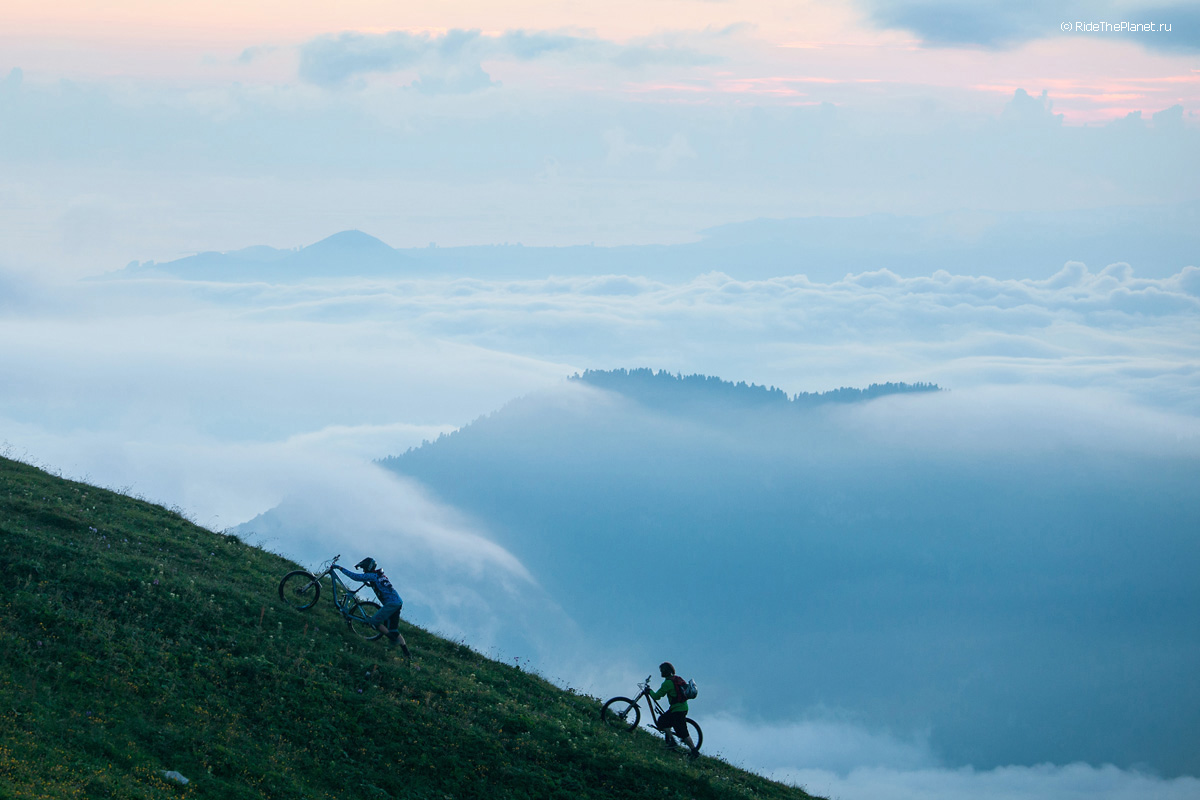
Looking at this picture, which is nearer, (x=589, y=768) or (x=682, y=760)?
(x=589, y=768)

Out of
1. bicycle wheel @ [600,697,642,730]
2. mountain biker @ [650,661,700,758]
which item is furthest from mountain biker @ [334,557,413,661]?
mountain biker @ [650,661,700,758]

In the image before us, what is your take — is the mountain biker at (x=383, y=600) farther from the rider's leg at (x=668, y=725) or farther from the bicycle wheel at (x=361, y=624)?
the rider's leg at (x=668, y=725)

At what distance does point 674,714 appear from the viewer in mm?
27625

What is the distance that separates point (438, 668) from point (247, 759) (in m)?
8.46

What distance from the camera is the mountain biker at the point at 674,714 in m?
27.3

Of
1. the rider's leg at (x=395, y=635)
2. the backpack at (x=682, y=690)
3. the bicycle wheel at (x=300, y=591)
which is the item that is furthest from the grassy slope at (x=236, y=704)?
the backpack at (x=682, y=690)

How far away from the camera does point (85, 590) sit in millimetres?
24297

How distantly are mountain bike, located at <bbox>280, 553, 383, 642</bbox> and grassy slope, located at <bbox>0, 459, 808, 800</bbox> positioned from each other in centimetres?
52

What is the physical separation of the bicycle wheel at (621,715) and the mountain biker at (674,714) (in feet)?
3.97

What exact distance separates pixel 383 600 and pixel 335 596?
7.69 ft

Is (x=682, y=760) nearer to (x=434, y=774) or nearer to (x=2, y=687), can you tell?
(x=434, y=774)

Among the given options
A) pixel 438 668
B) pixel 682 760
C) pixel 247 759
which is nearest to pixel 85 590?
pixel 247 759

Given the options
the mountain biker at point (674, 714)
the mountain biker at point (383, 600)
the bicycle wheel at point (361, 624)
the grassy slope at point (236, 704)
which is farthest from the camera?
the bicycle wheel at point (361, 624)

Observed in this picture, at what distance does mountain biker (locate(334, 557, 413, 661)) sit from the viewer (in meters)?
26.6
